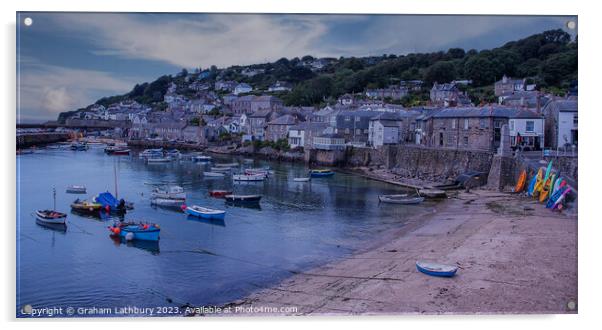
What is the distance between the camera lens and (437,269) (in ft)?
28.4

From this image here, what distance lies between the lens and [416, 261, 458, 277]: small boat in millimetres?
8562

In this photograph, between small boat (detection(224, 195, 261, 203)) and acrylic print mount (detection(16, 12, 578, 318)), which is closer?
acrylic print mount (detection(16, 12, 578, 318))

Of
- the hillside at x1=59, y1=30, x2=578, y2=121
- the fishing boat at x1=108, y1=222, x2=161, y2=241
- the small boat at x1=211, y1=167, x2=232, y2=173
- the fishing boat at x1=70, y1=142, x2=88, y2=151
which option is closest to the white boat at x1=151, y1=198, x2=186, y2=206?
the fishing boat at x1=108, y1=222, x2=161, y2=241

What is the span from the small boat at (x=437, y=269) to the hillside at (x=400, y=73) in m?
17.2

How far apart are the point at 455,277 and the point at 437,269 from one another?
0.31 m

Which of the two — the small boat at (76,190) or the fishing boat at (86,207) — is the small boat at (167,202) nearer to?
the fishing boat at (86,207)

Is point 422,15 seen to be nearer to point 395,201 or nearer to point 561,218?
point 561,218

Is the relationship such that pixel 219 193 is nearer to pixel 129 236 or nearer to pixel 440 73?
pixel 129 236

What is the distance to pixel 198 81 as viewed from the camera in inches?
1849

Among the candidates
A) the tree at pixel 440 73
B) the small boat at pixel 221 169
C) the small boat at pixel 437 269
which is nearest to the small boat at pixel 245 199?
the small boat at pixel 221 169

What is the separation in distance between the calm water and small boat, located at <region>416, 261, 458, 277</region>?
2.24 metres

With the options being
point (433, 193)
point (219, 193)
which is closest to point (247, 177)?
point (219, 193)

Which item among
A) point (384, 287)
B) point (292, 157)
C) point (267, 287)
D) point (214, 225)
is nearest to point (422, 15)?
point (384, 287)

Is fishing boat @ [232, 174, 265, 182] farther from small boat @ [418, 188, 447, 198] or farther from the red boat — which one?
small boat @ [418, 188, 447, 198]
